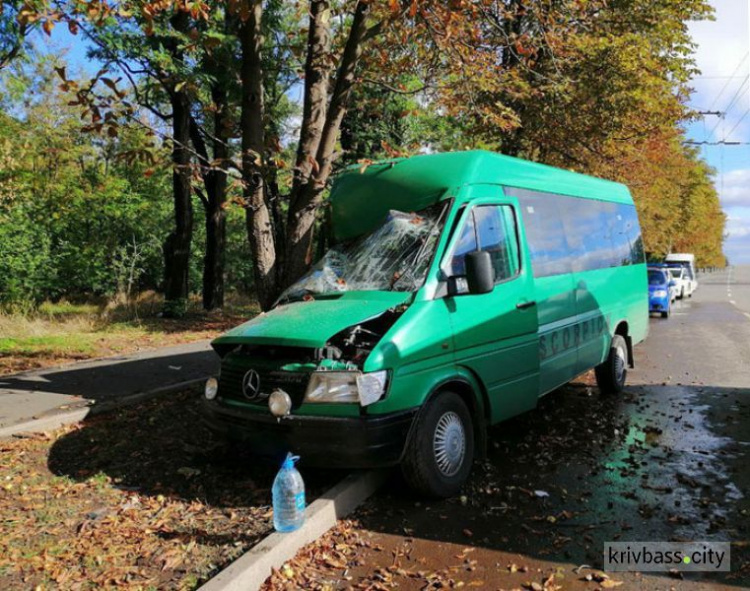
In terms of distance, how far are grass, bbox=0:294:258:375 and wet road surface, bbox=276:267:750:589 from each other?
7.90 m

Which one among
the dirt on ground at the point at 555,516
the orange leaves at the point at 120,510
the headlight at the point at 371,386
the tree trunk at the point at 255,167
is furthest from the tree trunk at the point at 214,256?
the headlight at the point at 371,386

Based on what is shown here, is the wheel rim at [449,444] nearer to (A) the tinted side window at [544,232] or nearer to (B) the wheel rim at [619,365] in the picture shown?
(A) the tinted side window at [544,232]

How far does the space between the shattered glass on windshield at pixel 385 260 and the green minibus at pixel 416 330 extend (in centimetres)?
1

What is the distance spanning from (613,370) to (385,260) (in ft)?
15.0

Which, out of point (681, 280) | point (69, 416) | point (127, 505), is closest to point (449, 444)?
point (127, 505)

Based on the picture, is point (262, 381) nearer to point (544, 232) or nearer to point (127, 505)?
point (127, 505)

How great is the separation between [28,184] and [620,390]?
62.2 ft

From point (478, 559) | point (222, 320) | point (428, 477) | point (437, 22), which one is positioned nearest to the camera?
point (478, 559)

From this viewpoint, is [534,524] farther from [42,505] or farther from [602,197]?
[602,197]

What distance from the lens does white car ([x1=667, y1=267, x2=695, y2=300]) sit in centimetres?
2972

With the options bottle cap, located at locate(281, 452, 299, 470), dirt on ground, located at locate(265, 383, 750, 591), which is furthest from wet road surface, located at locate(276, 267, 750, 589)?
bottle cap, located at locate(281, 452, 299, 470)

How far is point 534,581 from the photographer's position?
3404 mm

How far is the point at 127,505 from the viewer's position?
4.37m

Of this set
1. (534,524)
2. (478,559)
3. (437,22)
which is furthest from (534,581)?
(437,22)
